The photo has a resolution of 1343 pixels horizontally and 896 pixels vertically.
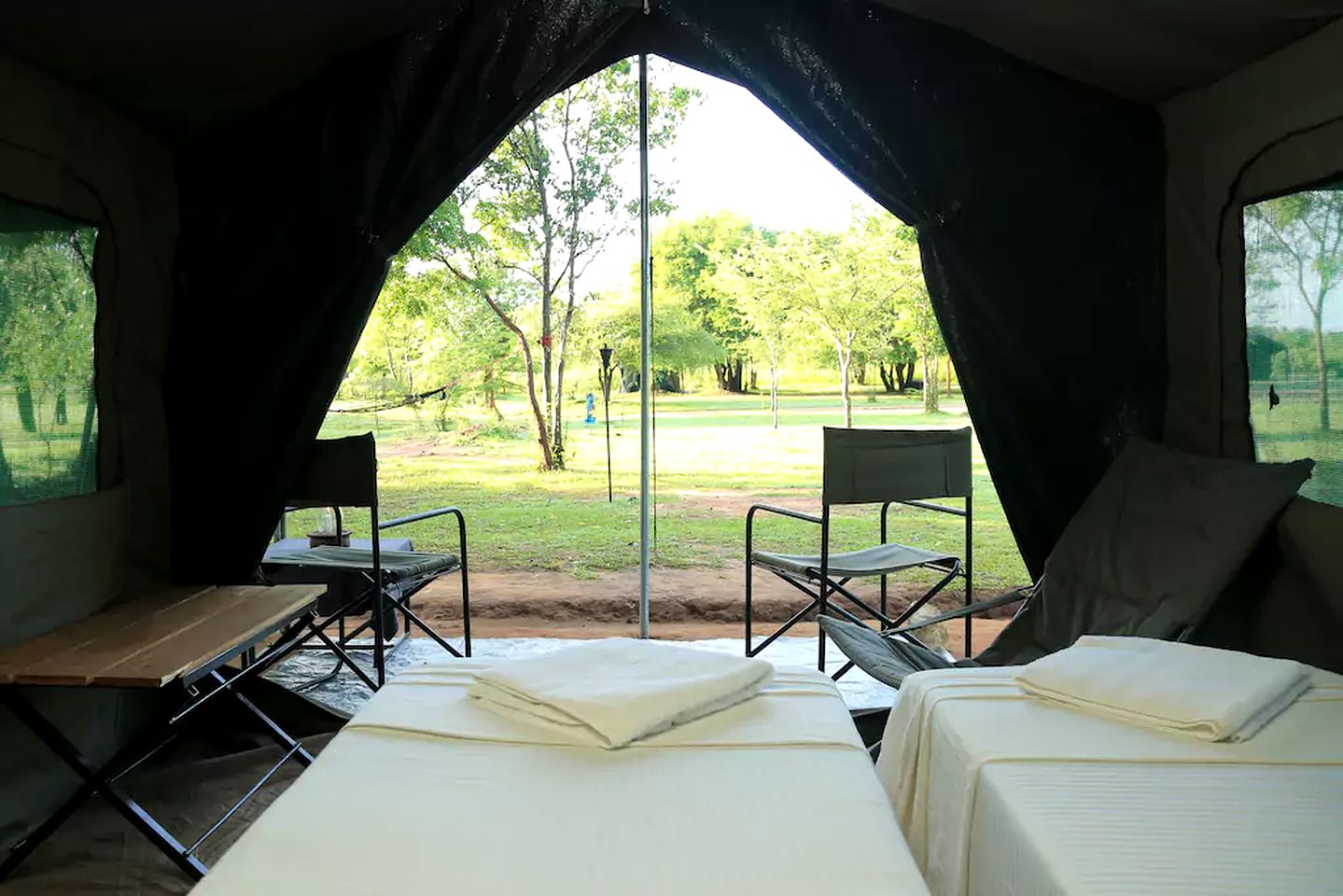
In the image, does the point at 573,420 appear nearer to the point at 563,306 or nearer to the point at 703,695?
the point at 563,306

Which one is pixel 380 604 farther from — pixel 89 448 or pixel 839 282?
pixel 839 282

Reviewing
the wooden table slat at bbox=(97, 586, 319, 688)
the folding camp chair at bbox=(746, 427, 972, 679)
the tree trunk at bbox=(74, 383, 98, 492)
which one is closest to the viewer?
the wooden table slat at bbox=(97, 586, 319, 688)

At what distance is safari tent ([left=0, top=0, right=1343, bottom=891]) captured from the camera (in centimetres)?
294

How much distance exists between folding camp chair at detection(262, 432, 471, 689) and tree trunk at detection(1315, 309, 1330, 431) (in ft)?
8.25

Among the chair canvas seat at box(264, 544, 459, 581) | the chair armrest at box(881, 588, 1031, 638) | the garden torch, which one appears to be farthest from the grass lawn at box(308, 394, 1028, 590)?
the chair armrest at box(881, 588, 1031, 638)

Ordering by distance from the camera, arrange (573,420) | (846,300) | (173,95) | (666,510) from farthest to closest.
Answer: (666,510) < (573,420) < (846,300) < (173,95)

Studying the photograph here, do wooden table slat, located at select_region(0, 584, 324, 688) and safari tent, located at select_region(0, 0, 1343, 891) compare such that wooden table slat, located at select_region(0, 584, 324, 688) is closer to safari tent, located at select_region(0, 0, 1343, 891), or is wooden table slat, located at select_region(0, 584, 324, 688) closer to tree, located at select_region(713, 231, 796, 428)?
safari tent, located at select_region(0, 0, 1343, 891)

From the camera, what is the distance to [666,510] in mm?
5453

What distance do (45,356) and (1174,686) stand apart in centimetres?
267

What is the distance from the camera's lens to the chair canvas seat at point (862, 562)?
3297mm

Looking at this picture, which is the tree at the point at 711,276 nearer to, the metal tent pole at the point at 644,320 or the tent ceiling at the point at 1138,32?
the metal tent pole at the point at 644,320

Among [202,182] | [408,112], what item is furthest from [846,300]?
[202,182]

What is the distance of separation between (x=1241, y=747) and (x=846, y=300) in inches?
126

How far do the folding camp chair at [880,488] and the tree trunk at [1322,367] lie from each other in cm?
107
